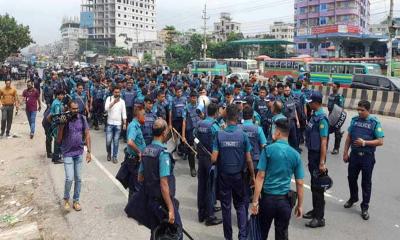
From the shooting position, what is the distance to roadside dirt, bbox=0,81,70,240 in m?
6.38

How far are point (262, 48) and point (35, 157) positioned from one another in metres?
63.3

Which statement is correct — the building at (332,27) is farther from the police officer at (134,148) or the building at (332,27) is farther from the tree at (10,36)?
the police officer at (134,148)

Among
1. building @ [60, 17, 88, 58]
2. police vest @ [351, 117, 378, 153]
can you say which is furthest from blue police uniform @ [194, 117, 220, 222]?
building @ [60, 17, 88, 58]

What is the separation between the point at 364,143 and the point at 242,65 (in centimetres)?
4112

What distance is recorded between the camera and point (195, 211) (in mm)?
6707

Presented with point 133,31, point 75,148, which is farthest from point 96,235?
point 133,31

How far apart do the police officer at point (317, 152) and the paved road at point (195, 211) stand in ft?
0.72

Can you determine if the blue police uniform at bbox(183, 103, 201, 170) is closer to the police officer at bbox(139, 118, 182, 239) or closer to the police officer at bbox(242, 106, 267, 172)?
the police officer at bbox(242, 106, 267, 172)

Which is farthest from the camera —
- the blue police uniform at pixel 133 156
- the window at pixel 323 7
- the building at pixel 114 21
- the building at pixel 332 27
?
the building at pixel 114 21

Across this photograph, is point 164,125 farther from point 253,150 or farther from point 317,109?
point 317,109

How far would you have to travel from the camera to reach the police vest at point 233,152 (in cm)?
510

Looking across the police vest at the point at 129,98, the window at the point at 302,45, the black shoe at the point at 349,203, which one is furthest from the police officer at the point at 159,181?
the window at the point at 302,45

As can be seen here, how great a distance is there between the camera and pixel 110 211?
6684 mm

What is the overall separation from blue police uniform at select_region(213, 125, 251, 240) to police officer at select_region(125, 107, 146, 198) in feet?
3.98
